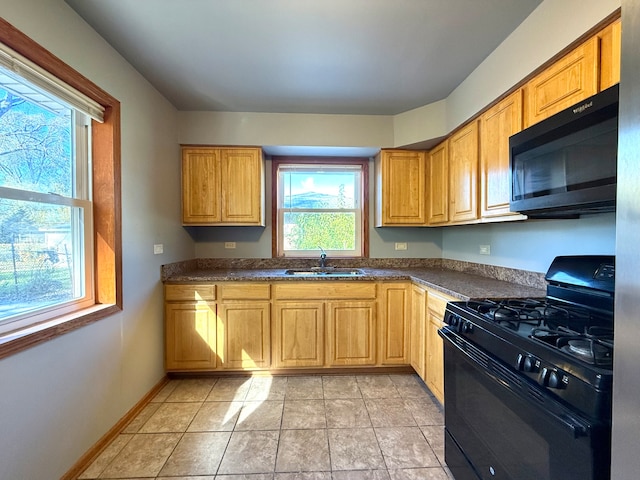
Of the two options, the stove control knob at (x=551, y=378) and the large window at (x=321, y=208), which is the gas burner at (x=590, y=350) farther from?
the large window at (x=321, y=208)

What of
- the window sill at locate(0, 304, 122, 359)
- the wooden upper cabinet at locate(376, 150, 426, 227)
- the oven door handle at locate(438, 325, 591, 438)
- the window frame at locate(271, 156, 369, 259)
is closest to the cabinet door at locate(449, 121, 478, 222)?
the wooden upper cabinet at locate(376, 150, 426, 227)

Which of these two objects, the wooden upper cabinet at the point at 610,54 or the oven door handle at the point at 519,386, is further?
the wooden upper cabinet at the point at 610,54

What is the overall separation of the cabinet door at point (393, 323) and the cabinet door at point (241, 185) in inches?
56.6

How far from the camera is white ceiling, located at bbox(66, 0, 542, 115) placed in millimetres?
1504

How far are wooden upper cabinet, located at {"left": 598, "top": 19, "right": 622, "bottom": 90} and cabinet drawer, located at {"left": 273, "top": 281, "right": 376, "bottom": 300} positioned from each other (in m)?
1.88

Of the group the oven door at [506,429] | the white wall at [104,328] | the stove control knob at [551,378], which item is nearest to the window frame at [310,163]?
the white wall at [104,328]

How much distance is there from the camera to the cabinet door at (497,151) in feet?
5.69

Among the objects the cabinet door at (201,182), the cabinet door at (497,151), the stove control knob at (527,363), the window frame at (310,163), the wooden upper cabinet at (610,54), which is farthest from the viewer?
the window frame at (310,163)

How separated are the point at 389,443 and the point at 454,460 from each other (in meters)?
0.42

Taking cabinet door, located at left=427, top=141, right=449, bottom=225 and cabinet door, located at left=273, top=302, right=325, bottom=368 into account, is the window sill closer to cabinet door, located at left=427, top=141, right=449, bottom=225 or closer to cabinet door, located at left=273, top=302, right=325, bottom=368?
cabinet door, located at left=273, top=302, right=325, bottom=368

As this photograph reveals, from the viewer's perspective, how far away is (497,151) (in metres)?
1.87

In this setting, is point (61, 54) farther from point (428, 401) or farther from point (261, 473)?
point (428, 401)

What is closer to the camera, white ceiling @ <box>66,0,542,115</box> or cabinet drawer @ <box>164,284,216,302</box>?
white ceiling @ <box>66,0,542,115</box>

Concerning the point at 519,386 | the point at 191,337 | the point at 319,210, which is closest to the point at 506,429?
the point at 519,386
